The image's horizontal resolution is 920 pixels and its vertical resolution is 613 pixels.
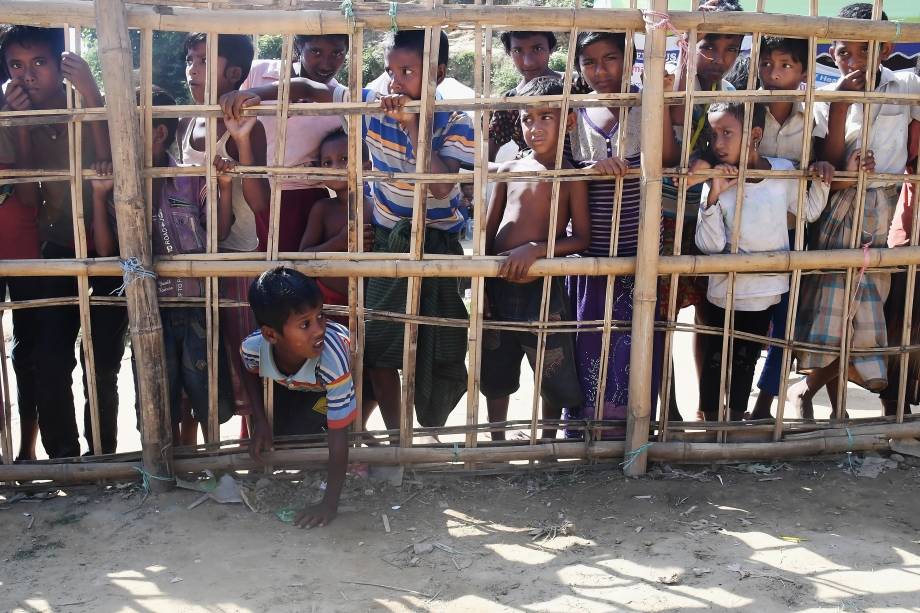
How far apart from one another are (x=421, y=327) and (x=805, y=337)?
1564 mm

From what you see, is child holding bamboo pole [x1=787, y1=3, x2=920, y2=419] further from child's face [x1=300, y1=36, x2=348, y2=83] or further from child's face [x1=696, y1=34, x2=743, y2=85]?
child's face [x1=300, y1=36, x2=348, y2=83]

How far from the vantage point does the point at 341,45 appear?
3539 millimetres

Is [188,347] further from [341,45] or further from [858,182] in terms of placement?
[858,182]

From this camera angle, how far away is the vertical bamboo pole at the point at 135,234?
291 centimetres

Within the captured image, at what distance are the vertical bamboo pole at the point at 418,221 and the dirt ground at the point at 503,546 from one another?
302mm

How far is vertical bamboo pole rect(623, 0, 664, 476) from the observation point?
3070 millimetres

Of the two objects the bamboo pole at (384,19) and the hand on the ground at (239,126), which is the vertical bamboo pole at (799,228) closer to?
the bamboo pole at (384,19)

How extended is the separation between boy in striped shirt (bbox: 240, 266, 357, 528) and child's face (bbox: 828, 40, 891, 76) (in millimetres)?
2242

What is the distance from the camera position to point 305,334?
9.64ft

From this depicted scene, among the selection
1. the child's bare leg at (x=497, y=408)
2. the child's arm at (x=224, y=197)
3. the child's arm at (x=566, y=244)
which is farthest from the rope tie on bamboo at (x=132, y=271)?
the child's bare leg at (x=497, y=408)

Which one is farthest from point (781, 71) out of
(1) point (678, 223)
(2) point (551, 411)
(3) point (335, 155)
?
(3) point (335, 155)

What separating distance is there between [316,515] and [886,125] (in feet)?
8.77

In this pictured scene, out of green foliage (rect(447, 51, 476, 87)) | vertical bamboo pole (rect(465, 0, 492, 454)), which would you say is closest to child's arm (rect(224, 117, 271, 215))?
vertical bamboo pole (rect(465, 0, 492, 454))

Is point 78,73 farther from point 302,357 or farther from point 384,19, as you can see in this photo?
point 302,357
